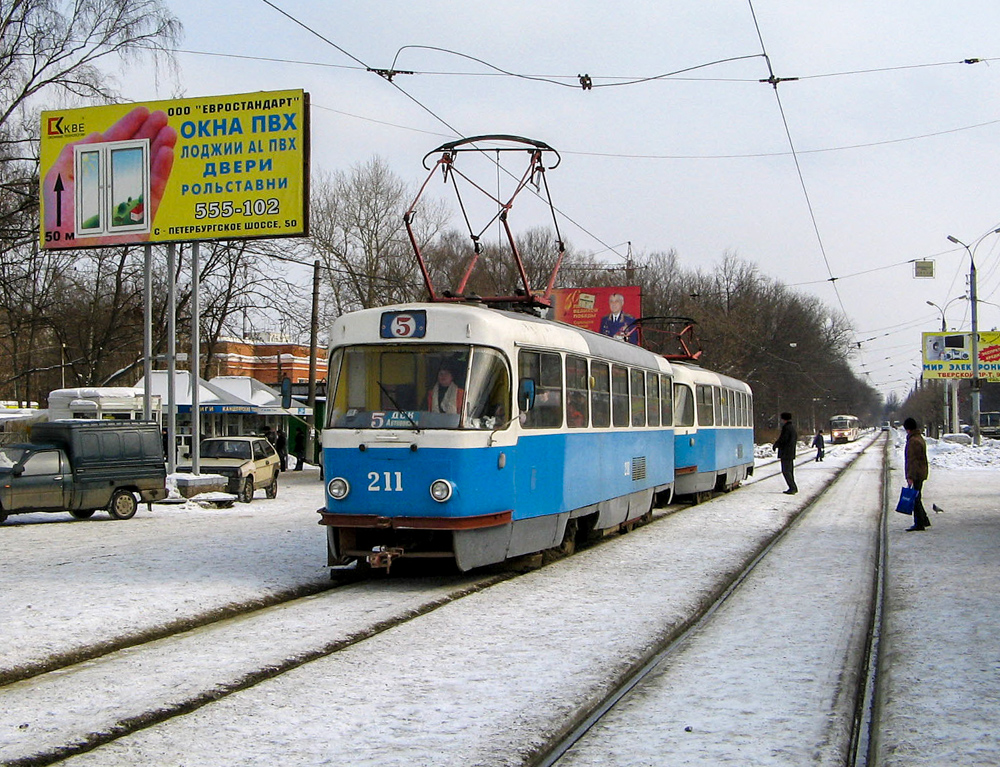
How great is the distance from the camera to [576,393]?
13172 millimetres

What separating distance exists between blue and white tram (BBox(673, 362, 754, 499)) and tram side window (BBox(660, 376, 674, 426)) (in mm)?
1166

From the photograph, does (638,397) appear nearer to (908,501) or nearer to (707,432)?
(908,501)

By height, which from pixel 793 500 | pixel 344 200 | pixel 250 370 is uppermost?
pixel 344 200

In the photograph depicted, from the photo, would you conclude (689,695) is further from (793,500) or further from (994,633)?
(793,500)

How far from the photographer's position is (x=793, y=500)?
2359 cm

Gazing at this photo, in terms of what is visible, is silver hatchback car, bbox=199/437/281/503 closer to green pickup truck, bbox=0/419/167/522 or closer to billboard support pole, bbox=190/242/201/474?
billboard support pole, bbox=190/242/201/474

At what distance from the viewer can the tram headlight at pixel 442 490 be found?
10.4m

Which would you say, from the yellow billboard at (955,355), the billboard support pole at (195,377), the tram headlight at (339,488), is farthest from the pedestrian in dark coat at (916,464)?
the yellow billboard at (955,355)

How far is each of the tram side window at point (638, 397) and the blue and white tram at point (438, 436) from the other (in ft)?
13.5

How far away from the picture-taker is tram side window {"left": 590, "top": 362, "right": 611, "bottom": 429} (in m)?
13.9

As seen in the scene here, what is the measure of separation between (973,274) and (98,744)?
50.3m

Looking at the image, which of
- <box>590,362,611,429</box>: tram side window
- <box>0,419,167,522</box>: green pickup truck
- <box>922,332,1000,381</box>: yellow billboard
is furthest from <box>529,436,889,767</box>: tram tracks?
<box>922,332,1000,381</box>: yellow billboard

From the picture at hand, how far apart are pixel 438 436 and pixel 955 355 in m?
65.3

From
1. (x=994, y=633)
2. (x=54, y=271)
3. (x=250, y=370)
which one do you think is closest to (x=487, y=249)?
(x=54, y=271)
